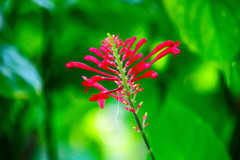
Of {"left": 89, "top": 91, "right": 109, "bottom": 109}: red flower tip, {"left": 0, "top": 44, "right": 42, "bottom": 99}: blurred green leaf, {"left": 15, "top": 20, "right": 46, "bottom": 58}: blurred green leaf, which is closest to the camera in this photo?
Result: {"left": 89, "top": 91, "right": 109, "bottom": 109}: red flower tip

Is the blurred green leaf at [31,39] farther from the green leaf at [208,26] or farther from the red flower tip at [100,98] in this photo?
the red flower tip at [100,98]

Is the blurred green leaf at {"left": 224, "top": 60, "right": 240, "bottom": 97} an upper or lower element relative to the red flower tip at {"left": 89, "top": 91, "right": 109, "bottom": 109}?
lower

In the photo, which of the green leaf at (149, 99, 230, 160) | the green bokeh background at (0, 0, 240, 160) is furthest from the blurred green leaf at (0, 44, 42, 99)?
the green leaf at (149, 99, 230, 160)

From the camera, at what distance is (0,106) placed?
58cm

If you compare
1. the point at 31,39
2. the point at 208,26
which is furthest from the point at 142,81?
the point at 31,39

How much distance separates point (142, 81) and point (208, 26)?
0.80 feet

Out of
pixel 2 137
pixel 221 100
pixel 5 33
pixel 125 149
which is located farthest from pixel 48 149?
pixel 125 149

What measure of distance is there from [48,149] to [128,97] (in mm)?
399

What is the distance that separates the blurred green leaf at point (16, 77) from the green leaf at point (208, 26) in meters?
0.27

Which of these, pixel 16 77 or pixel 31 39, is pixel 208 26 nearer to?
pixel 16 77

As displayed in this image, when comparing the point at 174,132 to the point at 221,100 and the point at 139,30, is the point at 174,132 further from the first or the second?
the point at 139,30

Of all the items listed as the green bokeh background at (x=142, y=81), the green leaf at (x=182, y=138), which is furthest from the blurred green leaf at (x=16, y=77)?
the green leaf at (x=182, y=138)

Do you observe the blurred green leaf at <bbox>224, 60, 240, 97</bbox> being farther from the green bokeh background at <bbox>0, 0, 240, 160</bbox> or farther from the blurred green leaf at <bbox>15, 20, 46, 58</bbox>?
the blurred green leaf at <bbox>15, 20, 46, 58</bbox>

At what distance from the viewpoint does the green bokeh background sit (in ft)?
1.33
